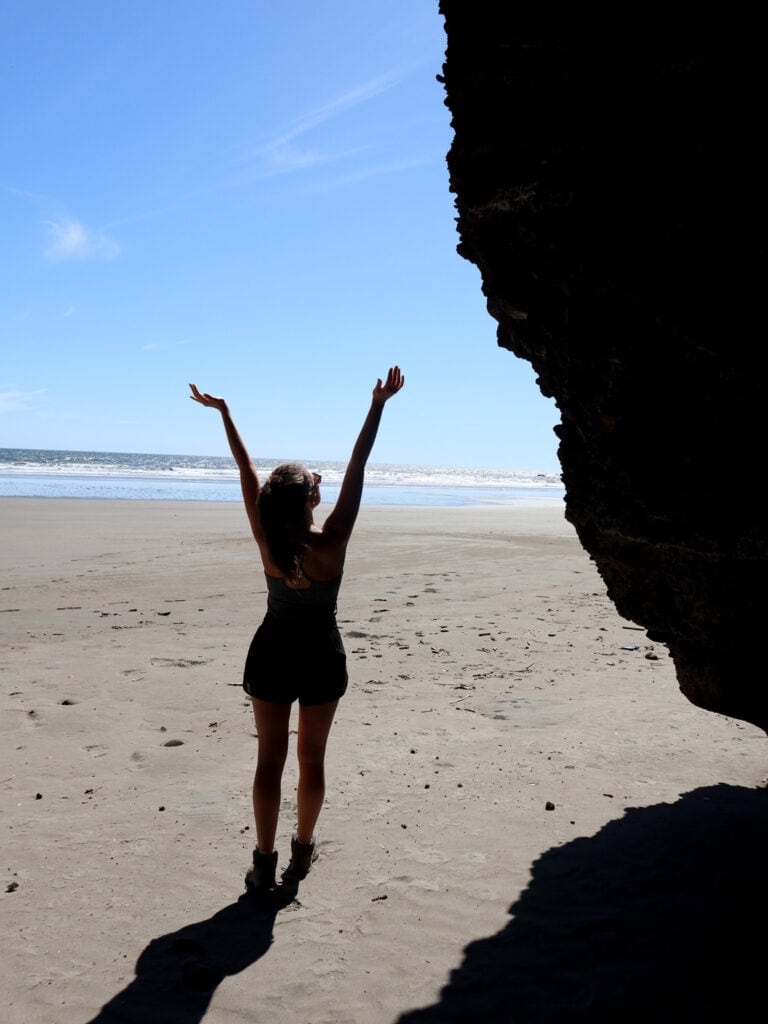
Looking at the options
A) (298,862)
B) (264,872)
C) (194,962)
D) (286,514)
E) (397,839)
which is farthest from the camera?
(397,839)

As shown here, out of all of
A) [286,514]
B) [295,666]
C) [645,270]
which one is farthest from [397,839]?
[645,270]

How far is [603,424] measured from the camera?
11.3ft

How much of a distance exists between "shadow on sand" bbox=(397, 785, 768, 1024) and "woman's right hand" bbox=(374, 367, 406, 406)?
2626 millimetres

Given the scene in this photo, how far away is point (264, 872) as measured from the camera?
3.97m

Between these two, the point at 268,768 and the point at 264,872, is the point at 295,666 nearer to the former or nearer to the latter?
the point at 268,768

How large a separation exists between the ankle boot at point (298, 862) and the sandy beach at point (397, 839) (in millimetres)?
63

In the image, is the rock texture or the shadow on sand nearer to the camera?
the rock texture

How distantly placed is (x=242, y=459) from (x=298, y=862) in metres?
2.14

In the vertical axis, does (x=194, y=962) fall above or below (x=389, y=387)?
below

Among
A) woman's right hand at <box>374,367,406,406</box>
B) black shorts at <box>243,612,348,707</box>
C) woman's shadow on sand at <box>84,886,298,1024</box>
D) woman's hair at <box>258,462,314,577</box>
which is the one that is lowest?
woman's shadow on sand at <box>84,886,298,1024</box>

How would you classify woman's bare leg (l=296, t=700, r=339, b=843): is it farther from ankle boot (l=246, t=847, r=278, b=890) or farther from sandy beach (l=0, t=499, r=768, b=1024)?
sandy beach (l=0, t=499, r=768, b=1024)

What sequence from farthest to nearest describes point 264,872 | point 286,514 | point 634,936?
1. point 264,872
2. point 286,514
3. point 634,936

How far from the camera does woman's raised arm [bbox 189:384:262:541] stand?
404 centimetres

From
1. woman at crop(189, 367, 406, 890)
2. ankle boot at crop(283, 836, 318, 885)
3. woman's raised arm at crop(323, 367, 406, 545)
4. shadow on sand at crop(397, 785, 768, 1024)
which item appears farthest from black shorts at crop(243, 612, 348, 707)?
shadow on sand at crop(397, 785, 768, 1024)
